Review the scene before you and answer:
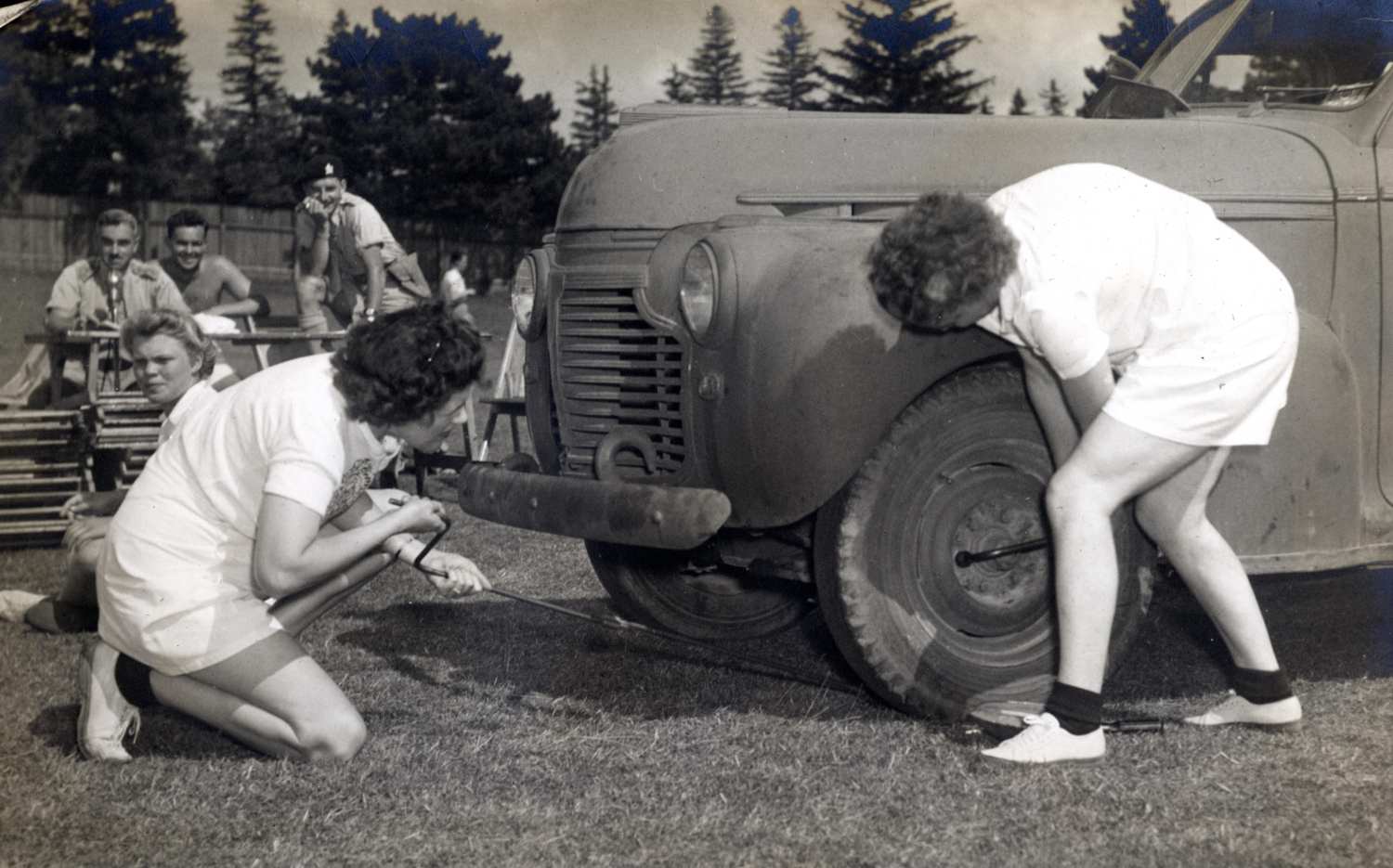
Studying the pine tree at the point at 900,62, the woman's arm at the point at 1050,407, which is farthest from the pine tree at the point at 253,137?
the woman's arm at the point at 1050,407

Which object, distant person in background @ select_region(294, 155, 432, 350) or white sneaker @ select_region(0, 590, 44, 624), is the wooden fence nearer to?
distant person in background @ select_region(294, 155, 432, 350)

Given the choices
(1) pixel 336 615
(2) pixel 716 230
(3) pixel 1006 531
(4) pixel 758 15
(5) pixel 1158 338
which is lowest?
(1) pixel 336 615

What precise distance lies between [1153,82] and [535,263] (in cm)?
225

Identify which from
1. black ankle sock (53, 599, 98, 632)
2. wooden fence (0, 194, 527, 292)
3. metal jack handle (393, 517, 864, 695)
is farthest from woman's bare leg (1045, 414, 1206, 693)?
wooden fence (0, 194, 527, 292)

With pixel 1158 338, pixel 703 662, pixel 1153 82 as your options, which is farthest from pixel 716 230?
pixel 1153 82

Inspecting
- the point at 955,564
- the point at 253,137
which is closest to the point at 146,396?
the point at 955,564

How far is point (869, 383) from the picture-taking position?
3.48m

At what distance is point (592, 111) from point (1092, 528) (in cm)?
1311

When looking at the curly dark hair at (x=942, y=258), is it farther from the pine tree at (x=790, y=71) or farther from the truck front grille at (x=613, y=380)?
the pine tree at (x=790, y=71)

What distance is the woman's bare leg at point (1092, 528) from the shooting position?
3320 mm

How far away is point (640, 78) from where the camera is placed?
5.22 m

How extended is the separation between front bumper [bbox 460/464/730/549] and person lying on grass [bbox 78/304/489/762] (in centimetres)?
30

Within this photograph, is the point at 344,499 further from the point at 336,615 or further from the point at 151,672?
the point at 336,615

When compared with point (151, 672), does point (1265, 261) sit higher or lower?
higher
